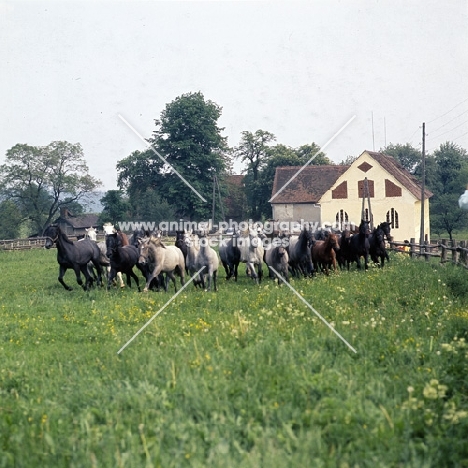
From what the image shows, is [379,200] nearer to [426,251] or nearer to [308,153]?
[308,153]

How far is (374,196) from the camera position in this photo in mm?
56375

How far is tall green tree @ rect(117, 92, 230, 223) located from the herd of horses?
1339 inches

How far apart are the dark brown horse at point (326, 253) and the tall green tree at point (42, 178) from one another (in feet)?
160

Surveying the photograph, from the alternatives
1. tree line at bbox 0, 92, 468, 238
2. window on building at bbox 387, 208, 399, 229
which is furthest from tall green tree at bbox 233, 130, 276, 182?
window on building at bbox 387, 208, 399, 229

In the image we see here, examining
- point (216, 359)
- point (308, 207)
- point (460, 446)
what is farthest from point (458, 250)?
point (308, 207)

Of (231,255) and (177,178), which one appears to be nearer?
(231,255)

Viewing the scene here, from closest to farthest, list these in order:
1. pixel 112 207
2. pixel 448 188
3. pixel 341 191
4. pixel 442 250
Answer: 1. pixel 442 250
2. pixel 112 207
3. pixel 341 191
4. pixel 448 188

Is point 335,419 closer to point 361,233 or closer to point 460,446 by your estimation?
point 460,446

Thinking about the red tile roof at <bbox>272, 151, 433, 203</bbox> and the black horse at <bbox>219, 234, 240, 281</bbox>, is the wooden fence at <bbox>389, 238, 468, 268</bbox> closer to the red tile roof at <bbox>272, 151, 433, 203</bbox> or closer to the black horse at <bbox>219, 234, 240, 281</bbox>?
the black horse at <bbox>219, 234, 240, 281</bbox>

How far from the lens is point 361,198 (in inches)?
2263

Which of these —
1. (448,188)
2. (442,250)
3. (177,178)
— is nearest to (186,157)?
(177,178)

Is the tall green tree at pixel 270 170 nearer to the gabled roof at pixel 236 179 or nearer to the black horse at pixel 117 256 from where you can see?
the gabled roof at pixel 236 179

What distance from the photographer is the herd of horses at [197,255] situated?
62.6ft

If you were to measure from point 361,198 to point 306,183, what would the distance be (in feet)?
26.5
